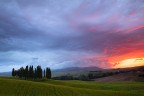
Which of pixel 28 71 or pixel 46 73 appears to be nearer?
pixel 28 71

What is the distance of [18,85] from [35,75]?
5669 centimetres

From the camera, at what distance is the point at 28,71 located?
16050cm

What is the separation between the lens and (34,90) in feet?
317

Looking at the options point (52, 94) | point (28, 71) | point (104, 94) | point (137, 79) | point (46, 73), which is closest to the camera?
point (52, 94)

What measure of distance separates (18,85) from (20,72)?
64.8 metres

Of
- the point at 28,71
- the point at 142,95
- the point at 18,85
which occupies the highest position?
the point at 28,71

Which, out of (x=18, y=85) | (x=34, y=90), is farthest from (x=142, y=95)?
(x=18, y=85)

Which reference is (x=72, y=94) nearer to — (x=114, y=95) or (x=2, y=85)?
(x=114, y=95)

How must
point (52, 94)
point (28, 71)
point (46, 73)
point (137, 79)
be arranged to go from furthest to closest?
point (137, 79) < point (46, 73) < point (28, 71) < point (52, 94)

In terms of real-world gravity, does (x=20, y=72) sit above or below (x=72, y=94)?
above

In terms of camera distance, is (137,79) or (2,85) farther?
(137,79)

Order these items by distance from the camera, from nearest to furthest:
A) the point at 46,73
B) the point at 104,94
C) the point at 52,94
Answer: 1. the point at 52,94
2. the point at 104,94
3. the point at 46,73

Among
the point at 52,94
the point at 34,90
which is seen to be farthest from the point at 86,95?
the point at 34,90

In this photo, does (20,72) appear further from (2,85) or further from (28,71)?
(2,85)
